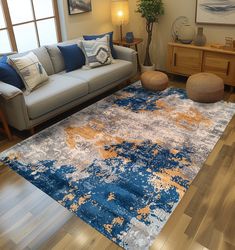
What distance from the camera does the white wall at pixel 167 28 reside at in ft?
13.2

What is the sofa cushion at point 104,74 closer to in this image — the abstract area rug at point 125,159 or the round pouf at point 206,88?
the abstract area rug at point 125,159

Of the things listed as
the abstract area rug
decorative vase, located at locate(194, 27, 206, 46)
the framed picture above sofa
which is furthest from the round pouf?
the framed picture above sofa

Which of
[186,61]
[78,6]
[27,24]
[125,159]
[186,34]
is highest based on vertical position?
[78,6]

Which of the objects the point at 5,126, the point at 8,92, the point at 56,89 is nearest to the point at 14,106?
the point at 8,92

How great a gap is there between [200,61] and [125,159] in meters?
2.23

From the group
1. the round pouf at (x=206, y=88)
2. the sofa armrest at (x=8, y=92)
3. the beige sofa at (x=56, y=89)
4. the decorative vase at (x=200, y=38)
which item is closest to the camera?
the sofa armrest at (x=8, y=92)

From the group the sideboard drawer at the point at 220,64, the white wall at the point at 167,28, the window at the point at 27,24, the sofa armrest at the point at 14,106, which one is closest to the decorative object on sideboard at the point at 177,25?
the white wall at the point at 167,28

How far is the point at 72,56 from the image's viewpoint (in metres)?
3.59

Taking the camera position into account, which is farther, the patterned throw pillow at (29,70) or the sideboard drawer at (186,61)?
the sideboard drawer at (186,61)

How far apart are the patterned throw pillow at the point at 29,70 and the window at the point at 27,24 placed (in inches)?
22.7

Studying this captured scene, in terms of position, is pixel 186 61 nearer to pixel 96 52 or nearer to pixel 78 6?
pixel 96 52

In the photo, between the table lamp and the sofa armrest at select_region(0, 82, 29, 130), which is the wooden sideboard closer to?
the table lamp

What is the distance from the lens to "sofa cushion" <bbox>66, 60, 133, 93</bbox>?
3.44 meters

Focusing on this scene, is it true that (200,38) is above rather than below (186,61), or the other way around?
above
